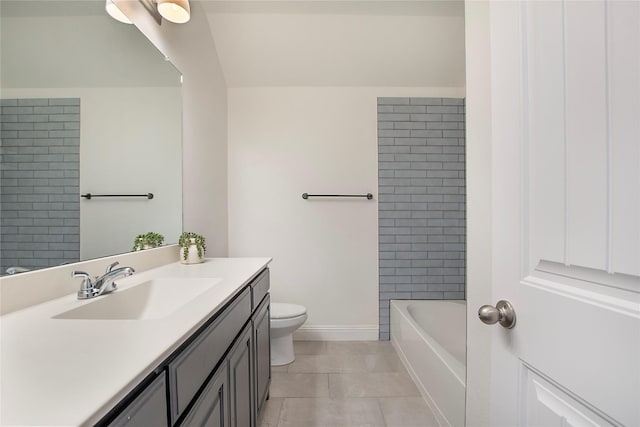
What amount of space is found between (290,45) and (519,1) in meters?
2.10

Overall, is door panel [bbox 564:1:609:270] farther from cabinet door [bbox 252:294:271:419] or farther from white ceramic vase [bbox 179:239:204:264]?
white ceramic vase [bbox 179:239:204:264]

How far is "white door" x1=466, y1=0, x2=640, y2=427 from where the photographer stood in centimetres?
38

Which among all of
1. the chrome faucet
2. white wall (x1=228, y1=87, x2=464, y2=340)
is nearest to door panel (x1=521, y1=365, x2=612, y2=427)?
the chrome faucet

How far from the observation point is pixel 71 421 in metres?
0.37

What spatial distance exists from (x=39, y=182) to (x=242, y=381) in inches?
40.0

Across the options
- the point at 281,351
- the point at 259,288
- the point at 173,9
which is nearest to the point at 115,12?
the point at 173,9

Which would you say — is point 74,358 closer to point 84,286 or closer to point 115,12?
point 84,286

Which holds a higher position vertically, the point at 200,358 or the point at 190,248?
the point at 190,248

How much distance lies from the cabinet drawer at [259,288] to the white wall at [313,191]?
978mm

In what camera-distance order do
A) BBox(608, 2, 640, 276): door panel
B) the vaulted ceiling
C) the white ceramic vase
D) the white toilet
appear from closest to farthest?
BBox(608, 2, 640, 276): door panel → the white ceramic vase → the white toilet → the vaulted ceiling

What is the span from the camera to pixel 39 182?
91 centimetres

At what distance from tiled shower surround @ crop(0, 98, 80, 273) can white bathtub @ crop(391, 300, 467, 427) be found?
1795 millimetres

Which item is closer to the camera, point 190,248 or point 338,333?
point 190,248

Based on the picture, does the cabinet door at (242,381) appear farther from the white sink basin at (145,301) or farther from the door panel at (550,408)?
the door panel at (550,408)
